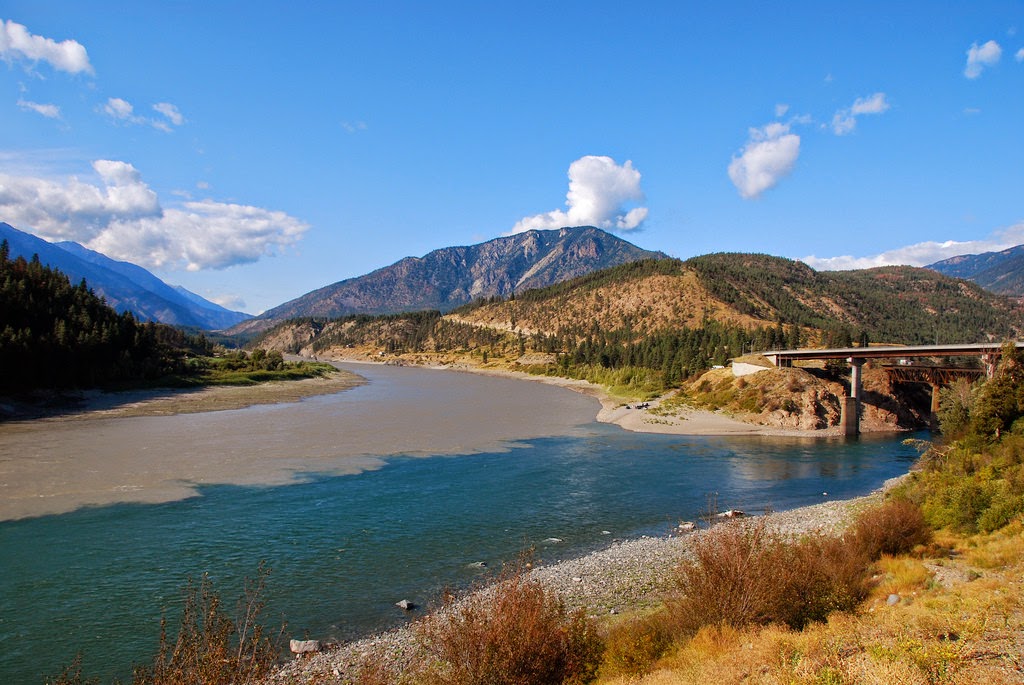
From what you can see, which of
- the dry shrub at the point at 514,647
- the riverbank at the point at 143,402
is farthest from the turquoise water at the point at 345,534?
the riverbank at the point at 143,402

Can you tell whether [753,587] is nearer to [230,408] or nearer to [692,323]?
[230,408]

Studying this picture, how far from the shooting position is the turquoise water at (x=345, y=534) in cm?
1572

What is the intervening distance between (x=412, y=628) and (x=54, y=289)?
84.0 m

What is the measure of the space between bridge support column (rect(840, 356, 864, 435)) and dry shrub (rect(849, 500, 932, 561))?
3940 centimetres

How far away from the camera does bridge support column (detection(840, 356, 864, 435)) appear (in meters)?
54.2

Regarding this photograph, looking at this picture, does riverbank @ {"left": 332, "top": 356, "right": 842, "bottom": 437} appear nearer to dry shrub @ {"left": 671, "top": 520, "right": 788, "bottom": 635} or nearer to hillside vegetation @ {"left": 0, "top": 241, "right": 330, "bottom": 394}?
dry shrub @ {"left": 671, "top": 520, "right": 788, "bottom": 635}

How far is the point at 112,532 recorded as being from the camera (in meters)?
22.6

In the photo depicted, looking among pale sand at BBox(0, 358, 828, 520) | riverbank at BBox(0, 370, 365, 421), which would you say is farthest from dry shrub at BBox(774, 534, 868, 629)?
riverbank at BBox(0, 370, 365, 421)

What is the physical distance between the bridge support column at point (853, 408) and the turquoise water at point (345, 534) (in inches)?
539

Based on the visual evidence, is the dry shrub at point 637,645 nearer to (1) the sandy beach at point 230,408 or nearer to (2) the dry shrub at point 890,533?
(2) the dry shrub at point 890,533

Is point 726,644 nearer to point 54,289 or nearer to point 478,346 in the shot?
point 54,289

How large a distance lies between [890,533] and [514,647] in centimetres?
1371

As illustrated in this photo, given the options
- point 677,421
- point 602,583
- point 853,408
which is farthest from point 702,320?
point 602,583

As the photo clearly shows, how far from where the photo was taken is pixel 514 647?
9.83m
